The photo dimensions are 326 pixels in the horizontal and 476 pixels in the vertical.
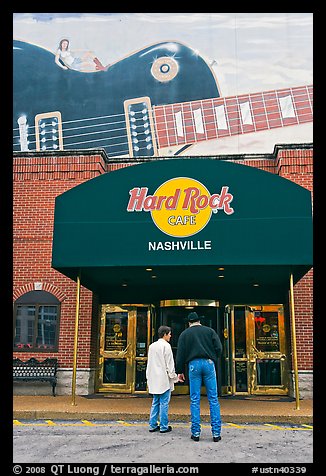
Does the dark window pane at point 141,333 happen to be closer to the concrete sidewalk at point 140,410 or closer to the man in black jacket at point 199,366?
the concrete sidewalk at point 140,410

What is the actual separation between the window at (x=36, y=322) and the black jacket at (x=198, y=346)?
6.51 meters

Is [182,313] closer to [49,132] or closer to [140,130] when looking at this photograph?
[140,130]

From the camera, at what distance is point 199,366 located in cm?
692

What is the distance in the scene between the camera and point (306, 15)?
20.2 m

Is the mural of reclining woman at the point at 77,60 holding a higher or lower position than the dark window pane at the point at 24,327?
higher

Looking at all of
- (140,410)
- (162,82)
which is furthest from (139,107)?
(140,410)

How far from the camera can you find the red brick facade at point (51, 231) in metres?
12.5

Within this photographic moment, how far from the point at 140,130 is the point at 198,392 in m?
13.4

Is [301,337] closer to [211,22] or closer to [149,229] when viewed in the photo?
[149,229]

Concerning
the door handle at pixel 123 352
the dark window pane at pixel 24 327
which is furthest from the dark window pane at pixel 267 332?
the dark window pane at pixel 24 327

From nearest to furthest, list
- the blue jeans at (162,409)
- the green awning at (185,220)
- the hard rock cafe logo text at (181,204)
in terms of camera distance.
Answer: the blue jeans at (162,409) → the green awning at (185,220) → the hard rock cafe logo text at (181,204)

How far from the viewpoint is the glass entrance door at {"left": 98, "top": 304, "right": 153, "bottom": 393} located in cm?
1267

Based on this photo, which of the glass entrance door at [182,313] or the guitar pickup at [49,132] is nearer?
the glass entrance door at [182,313]
